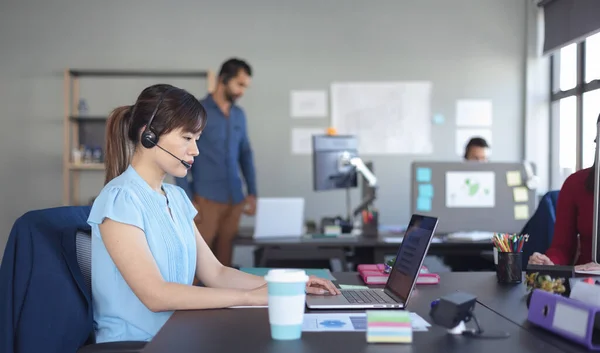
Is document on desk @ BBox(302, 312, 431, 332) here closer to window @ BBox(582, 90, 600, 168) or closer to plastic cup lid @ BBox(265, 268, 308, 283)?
plastic cup lid @ BBox(265, 268, 308, 283)

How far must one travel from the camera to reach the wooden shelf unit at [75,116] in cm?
490

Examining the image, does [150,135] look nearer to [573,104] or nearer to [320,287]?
[320,287]

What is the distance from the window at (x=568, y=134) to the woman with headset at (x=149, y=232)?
3872 millimetres

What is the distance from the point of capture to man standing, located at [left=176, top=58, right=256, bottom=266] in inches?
146

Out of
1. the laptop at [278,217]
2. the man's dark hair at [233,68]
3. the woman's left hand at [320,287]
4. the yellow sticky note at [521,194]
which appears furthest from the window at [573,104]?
the woman's left hand at [320,287]

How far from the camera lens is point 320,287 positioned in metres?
1.57

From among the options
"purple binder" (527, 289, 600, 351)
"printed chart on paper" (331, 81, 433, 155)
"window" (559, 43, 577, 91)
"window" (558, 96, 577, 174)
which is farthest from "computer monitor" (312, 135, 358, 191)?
"purple binder" (527, 289, 600, 351)

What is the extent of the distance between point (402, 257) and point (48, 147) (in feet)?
14.3

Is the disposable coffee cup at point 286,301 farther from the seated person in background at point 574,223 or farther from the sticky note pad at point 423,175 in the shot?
the sticky note pad at point 423,175

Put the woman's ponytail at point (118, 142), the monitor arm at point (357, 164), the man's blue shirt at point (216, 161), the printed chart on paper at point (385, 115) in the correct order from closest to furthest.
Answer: the woman's ponytail at point (118, 142) < the monitor arm at point (357, 164) < the man's blue shirt at point (216, 161) < the printed chart on paper at point (385, 115)

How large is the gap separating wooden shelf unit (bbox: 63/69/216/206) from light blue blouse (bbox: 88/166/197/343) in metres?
3.44

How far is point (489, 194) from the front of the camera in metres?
3.52

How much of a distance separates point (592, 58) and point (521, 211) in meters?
1.71

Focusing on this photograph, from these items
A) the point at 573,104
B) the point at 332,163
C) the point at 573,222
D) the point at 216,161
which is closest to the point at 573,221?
the point at 573,222
